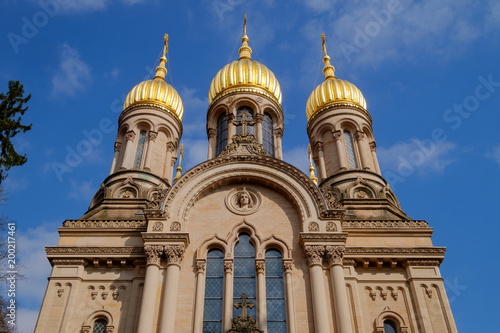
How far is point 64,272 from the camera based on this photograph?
60.7ft

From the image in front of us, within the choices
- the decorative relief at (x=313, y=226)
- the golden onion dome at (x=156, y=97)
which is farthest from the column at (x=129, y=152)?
the decorative relief at (x=313, y=226)

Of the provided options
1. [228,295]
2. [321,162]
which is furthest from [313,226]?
[321,162]

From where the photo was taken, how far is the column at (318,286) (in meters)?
16.1

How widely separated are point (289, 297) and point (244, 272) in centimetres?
191

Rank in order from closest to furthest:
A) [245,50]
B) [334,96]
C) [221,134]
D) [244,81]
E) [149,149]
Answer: [149,149] < [221,134] < [334,96] < [244,81] < [245,50]

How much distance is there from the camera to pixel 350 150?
2630 centimetres

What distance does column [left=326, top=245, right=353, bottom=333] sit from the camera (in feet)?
52.9

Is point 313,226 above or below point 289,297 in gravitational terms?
above

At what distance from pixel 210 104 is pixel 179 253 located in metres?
13.0

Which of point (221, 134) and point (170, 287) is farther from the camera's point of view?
point (221, 134)

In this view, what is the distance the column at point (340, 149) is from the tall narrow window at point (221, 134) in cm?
563

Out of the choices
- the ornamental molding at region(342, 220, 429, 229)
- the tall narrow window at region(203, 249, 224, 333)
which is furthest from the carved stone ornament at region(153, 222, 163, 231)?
the ornamental molding at region(342, 220, 429, 229)

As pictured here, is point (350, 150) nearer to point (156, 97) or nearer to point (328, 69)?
point (328, 69)

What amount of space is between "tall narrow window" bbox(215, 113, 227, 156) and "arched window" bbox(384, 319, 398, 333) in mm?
12440
